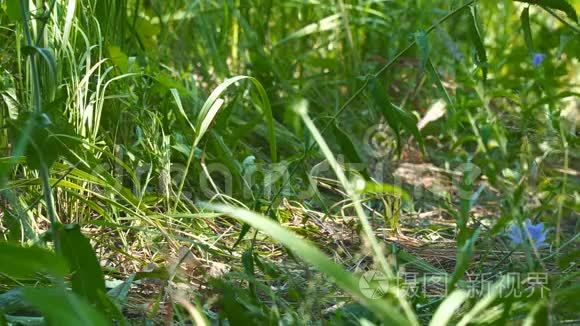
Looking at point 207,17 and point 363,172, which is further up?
point 207,17

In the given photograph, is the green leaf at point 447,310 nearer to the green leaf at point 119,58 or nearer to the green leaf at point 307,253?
the green leaf at point 307,253

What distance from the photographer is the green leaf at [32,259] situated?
3.33ft

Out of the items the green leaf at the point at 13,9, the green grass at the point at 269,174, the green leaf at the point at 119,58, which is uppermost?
the green leaf at the point at 13,9

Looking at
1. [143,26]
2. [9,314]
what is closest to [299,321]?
[9,314]

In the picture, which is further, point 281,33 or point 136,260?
point 281,33

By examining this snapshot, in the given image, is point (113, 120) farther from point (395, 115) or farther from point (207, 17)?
point (207, 17)

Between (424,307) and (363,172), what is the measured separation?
1.59ft

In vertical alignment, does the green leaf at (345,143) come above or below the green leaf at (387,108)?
below

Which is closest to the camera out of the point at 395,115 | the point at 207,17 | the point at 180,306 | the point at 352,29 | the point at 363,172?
the point at 180,306

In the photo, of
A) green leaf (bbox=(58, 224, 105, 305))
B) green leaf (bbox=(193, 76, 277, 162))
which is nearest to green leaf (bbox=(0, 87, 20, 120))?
green leaf (bbox=(193, 76, 277, 162))

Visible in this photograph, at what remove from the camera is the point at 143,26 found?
2.54 m

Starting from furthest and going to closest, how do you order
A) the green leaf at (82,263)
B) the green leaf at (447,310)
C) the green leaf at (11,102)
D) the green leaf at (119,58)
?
the green leaf at (119,58) → the green leaf at (11,102) → the green leaf at (82,263) → the green leaf at (447,310)

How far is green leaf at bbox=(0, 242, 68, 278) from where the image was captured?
1016 mm

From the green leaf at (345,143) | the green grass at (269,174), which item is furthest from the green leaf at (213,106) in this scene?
the green leaf at (345,143)
